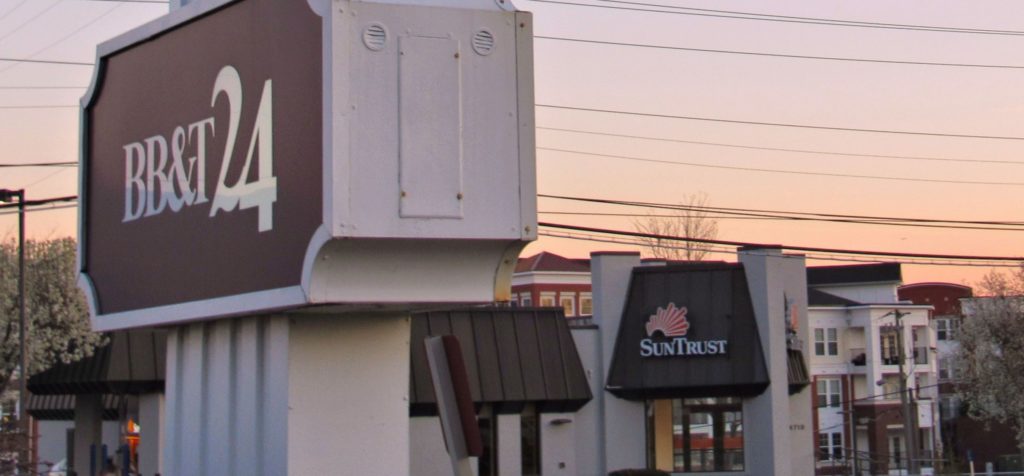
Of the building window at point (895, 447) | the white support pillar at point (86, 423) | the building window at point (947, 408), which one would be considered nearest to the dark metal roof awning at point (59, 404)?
the white support pillar at point (86, 423)

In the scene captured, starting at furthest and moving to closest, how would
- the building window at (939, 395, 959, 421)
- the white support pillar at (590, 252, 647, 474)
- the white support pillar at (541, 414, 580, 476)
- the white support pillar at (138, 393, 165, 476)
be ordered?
the building window at (939, 395, 959, 421)
the white support pillar at (590, 252, 647, 474)
the white support pillar at (541, 414, 580, 476)
the white support pillar at (138, 393, 165, 476)

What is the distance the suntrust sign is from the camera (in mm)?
6906

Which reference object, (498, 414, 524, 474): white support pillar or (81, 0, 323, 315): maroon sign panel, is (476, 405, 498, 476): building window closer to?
(498, 414, 524, 474): white support pillar

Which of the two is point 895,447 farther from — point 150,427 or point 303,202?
point 303,202

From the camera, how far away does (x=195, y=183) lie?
836 centimetres

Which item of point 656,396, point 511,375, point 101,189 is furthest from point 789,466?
point 101,189

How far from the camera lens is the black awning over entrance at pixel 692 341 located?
34031 millimetres

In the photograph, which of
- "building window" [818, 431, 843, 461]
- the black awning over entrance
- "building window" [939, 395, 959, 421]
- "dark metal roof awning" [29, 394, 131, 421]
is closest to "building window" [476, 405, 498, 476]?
the black awning over entrance

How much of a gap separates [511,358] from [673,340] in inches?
187

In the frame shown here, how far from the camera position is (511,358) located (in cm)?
3206

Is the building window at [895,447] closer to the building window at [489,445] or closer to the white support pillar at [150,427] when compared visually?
the building window at [489,445]

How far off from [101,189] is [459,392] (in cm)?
457

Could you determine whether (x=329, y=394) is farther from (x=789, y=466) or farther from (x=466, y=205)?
(x=789, y=466)

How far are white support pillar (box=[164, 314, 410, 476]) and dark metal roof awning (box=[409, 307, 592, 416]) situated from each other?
844 inches
